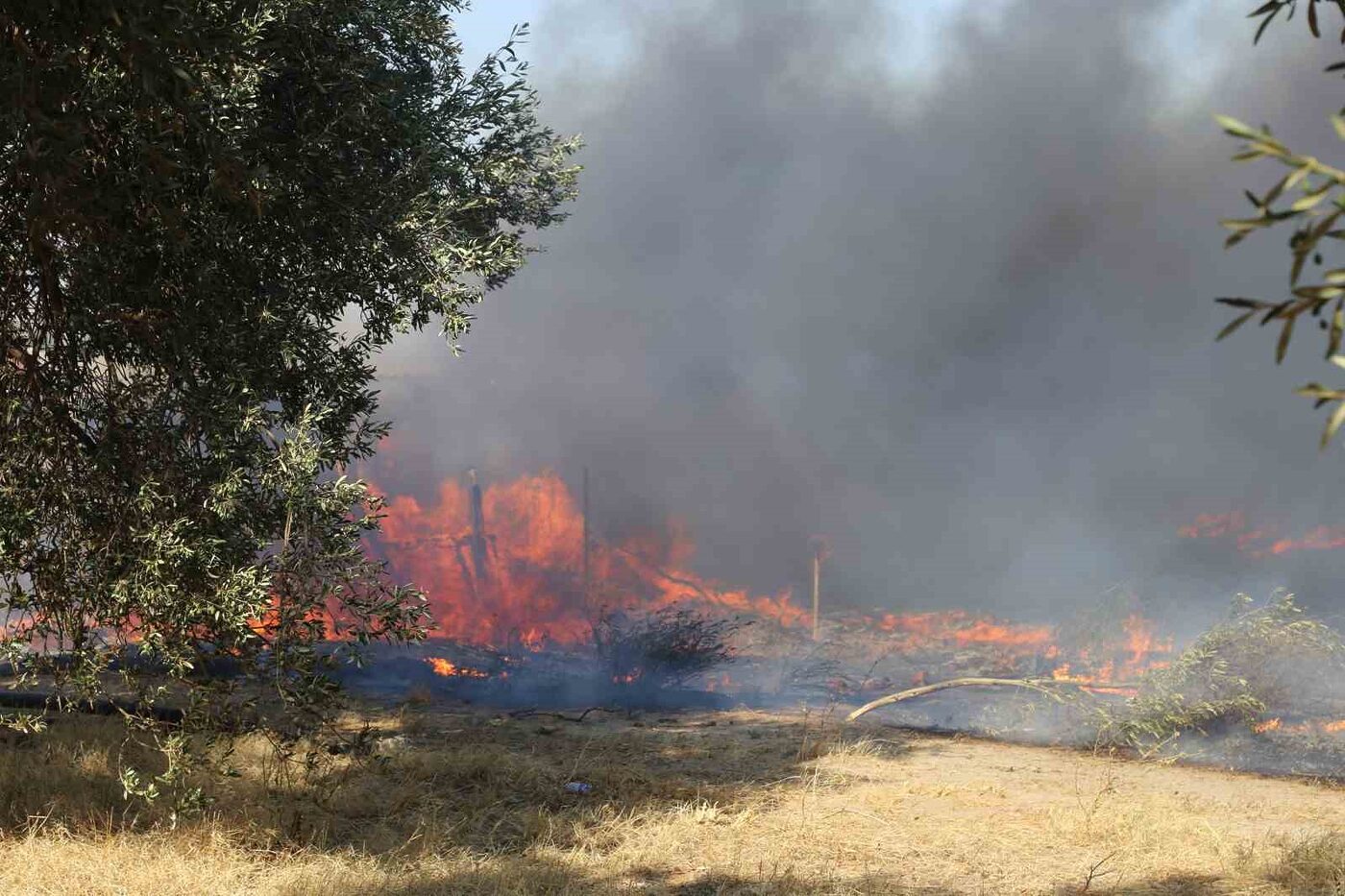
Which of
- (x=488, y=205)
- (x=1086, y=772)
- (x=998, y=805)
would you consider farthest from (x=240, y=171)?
(x=1086, y=772)

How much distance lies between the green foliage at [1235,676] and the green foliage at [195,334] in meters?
7.93

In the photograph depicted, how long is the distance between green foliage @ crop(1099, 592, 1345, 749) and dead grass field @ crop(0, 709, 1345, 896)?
1.95 ft

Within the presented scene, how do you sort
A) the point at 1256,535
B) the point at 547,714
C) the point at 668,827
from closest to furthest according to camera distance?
the point at 668,827, the point at 547,714, the point at 1256,535

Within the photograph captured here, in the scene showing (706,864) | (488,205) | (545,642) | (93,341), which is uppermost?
(488,205)

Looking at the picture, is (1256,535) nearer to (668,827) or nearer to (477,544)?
(477,544)

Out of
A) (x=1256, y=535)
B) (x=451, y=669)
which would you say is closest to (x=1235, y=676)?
(x=451, y=669)

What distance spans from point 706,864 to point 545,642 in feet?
41.7

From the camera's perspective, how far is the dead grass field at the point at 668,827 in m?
6.52

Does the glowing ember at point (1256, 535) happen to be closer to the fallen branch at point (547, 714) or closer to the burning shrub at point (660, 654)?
the burning shrub at point (660, 654)

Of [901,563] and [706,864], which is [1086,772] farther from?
[901,563]

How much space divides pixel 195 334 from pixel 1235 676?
10147 mm

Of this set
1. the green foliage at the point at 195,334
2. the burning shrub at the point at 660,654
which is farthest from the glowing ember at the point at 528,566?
the green foliage at the point at 195,334

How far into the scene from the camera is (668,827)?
770 cm

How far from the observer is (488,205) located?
405 inches
